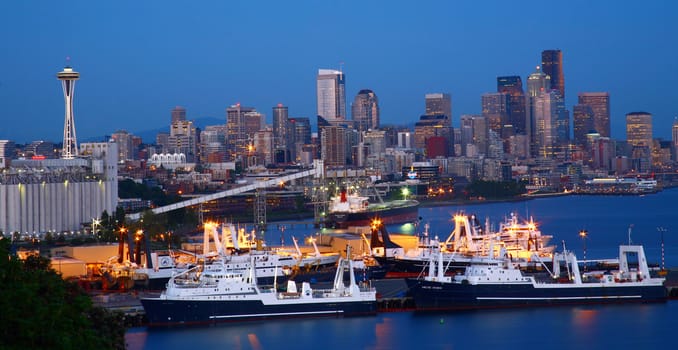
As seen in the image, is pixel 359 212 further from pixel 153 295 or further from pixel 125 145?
pixel 125 145

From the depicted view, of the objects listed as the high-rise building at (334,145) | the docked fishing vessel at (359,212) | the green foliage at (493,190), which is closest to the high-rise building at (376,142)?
the high-rise building at (334,145)

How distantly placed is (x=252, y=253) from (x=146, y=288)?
2249 millimetres

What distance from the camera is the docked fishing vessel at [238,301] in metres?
22.1

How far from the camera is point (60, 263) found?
28.2 m

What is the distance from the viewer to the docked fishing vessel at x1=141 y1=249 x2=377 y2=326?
22.1m

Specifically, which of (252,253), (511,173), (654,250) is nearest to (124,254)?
(252,253)

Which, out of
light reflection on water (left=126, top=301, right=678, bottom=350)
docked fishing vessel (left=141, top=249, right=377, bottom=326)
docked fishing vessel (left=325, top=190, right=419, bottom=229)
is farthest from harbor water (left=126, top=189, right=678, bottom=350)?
docked fishing vessel (left=325, top=190, right=419, bottom=229)

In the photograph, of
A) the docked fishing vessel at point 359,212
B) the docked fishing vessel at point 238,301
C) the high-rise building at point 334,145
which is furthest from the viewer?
the high-rise building at point 334,145

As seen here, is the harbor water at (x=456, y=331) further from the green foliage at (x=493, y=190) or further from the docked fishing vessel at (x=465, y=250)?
the green foliage at (x=493, y=190)

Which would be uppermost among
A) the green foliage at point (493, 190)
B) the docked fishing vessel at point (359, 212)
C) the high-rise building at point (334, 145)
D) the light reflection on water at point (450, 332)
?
the high-rise building at point (334, 145)

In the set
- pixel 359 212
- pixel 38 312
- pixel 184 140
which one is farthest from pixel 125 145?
pixel 38 312

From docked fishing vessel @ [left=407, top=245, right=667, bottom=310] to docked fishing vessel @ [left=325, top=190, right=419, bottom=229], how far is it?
2348 cm

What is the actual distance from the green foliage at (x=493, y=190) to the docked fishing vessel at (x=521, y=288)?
194 feet

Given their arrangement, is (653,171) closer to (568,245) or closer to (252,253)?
(568,245)
